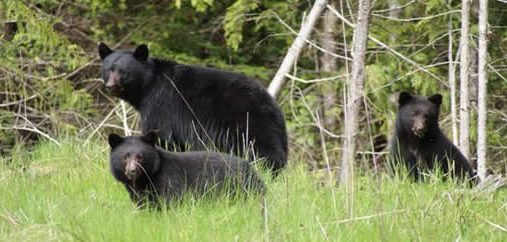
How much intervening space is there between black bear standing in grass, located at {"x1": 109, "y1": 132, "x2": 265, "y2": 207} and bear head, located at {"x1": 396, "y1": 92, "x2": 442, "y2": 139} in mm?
2331

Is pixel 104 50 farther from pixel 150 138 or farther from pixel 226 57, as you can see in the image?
pixel 226 57

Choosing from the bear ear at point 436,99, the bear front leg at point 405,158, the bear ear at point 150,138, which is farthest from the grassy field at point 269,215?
the bear ear at point 436,99

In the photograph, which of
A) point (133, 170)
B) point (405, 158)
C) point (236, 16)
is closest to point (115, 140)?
point (133, 170)

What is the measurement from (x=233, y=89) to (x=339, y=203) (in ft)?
8.59

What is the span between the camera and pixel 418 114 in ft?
27.1

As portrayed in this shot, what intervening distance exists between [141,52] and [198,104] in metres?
0.78

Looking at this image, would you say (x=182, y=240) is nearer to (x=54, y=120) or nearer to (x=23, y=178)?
(x=23, y=178)

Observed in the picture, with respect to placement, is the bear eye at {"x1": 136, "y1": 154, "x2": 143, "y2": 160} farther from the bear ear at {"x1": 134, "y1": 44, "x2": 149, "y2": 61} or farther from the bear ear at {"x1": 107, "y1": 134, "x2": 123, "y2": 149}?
Result: the bear ear at {"x1": 134, "y1": 44, "x2": 149, "y2": 61}

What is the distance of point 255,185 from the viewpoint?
20.6 feet

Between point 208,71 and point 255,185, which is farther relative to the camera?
point 208,71

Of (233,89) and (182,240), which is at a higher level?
(233,89)

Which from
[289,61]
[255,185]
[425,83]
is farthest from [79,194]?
[425,83]

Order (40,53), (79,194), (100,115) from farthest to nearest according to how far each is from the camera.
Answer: (100,115) < (40,53) < (79,194)

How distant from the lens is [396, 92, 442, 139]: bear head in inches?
323
